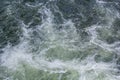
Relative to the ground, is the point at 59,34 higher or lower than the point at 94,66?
higher

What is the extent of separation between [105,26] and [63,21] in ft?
4.42

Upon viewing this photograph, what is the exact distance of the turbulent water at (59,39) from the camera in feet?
21.5

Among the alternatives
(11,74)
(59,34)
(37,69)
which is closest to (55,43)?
(59,34)

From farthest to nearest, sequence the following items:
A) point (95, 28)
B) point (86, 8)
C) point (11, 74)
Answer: point (86, 8) → point (95, 28) → point (11, 74)

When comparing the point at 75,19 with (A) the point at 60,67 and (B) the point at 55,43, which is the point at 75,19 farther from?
(A) the point at 60,67

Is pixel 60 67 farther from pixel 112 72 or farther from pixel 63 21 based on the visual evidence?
pixel 63 21

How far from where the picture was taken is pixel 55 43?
721 centimetres

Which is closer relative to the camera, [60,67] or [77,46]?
[60,67]

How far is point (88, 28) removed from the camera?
25.8 ft

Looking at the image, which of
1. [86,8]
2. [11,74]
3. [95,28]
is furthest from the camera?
[86,8]

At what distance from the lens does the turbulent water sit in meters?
6.55

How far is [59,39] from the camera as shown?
7.37 metres

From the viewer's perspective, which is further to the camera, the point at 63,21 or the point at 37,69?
the point at 63,21

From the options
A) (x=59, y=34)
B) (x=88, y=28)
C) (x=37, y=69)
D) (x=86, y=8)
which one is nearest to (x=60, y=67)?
(x=37, y=69)
